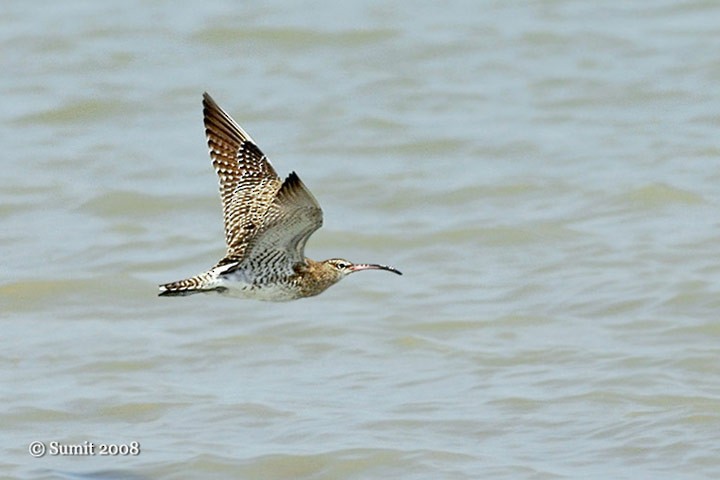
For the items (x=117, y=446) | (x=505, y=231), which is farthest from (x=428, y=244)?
(x=117, y=446)

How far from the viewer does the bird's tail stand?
23.9 feet

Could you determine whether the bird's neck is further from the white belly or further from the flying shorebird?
the white belly

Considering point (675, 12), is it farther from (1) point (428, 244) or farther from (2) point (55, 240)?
(2) point (55, 240)

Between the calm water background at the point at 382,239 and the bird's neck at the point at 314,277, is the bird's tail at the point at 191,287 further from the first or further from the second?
the calm water background at the point at 382,239

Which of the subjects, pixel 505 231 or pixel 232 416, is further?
pixel 505 231

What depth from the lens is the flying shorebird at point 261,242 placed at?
7.30 m

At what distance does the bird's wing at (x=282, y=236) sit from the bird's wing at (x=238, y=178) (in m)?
0.09

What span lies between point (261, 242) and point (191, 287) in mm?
422

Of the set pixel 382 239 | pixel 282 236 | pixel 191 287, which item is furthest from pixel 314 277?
pixel 382 239

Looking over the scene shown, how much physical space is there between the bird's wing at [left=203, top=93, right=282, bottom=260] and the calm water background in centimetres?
110

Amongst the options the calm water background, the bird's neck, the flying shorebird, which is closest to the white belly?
the flying shorebird

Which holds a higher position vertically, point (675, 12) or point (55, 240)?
point (675, 12)

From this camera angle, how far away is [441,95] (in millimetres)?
13781

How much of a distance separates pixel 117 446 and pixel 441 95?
20.9 feet
